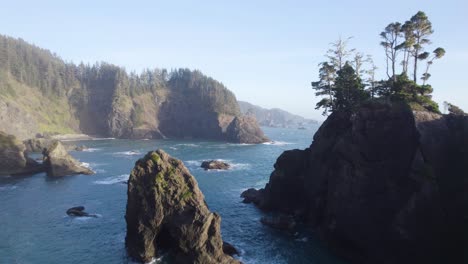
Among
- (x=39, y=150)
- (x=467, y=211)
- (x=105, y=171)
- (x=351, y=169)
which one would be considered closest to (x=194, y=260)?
(x=351, y=169)

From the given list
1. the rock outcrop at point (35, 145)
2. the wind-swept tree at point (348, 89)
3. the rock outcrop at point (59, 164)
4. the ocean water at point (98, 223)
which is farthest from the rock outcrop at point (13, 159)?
the wind-swept tree at point (348, 89)

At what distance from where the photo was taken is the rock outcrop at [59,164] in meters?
86.0

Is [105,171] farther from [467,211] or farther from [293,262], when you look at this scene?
[467,211]

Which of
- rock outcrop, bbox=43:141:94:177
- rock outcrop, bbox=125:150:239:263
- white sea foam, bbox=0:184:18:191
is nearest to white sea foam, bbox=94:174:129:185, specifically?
rock outcrop, bbox=43:141:94:177

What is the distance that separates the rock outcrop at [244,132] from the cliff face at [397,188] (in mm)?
127659

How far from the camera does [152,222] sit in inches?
1682

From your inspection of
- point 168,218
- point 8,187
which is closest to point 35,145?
point 8,187

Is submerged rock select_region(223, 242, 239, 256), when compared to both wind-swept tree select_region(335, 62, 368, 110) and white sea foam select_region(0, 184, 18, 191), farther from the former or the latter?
white sea foam select_region(0, 184, 18, 191)

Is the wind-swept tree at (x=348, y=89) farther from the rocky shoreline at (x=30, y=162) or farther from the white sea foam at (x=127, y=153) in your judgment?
the white sea foam at (x=127, y=153)

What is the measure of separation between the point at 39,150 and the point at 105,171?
45785 millimetres

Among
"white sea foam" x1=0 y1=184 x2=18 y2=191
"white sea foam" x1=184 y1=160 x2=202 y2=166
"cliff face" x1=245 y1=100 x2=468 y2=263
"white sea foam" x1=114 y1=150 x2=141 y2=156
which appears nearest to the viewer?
"cliff face" x1=245 y1=100 x2=468 y2=263

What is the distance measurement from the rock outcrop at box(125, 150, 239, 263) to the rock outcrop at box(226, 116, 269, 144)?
440 feet

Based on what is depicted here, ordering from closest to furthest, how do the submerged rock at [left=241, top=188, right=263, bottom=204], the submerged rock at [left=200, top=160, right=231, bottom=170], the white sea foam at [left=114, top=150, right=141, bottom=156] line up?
the submerged rock at [left=241, top=188, right=263, bottom=204] < the submerged rock at [left=200, top=160, right=231, bottom=170] < the white sea foam at [left=114, top=150, right=141, bottom=156]

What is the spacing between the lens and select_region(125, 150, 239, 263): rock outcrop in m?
40.8
